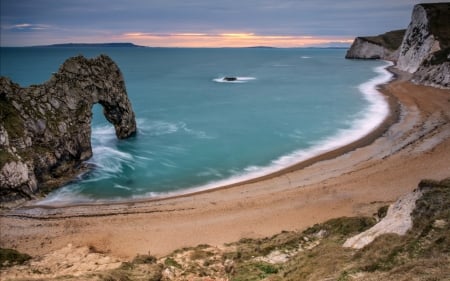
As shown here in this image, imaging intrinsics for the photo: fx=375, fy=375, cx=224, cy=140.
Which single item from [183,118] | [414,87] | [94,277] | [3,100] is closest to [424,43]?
[414,87]

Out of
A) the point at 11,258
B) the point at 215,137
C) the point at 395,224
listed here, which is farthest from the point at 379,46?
the point at 11,258

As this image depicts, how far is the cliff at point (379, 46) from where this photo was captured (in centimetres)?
14338

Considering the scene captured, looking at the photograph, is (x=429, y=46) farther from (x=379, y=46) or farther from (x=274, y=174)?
(x=379, y=46)

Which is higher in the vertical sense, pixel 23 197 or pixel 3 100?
pixel 3 100

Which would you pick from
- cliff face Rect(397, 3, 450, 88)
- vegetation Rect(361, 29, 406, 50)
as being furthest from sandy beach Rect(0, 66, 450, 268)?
vegetation Rect(361, 29, 406, 50)

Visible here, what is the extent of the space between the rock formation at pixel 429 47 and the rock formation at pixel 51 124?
5108cm

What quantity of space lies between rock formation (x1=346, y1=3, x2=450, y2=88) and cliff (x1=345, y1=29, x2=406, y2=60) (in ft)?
152

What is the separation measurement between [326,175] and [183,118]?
2801 centimetres

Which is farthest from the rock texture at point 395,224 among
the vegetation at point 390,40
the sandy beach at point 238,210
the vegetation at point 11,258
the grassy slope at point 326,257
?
the vegetation at point 390,40

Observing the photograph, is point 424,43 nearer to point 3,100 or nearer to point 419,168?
point 419,168

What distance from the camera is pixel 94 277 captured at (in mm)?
12695

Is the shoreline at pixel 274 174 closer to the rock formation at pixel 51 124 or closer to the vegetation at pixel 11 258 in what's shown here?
the rock formation at pixel 51 124

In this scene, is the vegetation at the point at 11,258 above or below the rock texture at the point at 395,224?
below

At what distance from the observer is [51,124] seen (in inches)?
1123
